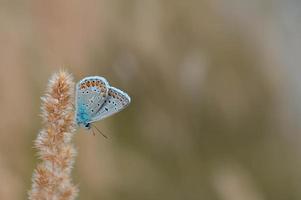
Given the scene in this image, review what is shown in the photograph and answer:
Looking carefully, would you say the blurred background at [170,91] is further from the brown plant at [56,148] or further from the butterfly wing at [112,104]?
the brown plant at [56,148]

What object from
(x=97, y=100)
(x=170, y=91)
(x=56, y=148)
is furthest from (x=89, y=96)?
(x=170, y=91)

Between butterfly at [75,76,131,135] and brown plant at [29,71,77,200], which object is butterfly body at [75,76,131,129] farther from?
brown plant at [29,71,77,200]

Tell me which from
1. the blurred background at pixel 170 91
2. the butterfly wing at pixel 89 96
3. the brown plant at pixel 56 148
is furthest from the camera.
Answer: the blurred background at pixel 170 91

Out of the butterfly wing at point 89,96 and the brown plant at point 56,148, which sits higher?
the butterfly wing at point 89,96

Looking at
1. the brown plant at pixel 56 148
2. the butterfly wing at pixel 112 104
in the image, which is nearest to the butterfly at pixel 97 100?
the butterfly wing at pixel 112 104

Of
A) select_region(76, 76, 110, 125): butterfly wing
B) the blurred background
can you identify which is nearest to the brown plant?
select_region(76, 76, 110, 125): butterfly wing

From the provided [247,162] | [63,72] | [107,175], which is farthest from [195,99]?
[63,72]

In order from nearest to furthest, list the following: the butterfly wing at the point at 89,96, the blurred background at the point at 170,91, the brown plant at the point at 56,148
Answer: the brown plant at the point at 56,148 → the butterfly wing at the point at 89,96 → the blurred background at the point at 170,91

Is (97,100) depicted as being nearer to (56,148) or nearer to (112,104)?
(112,104)

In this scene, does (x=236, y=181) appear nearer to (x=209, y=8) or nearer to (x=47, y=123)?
(x=209, y=8)
